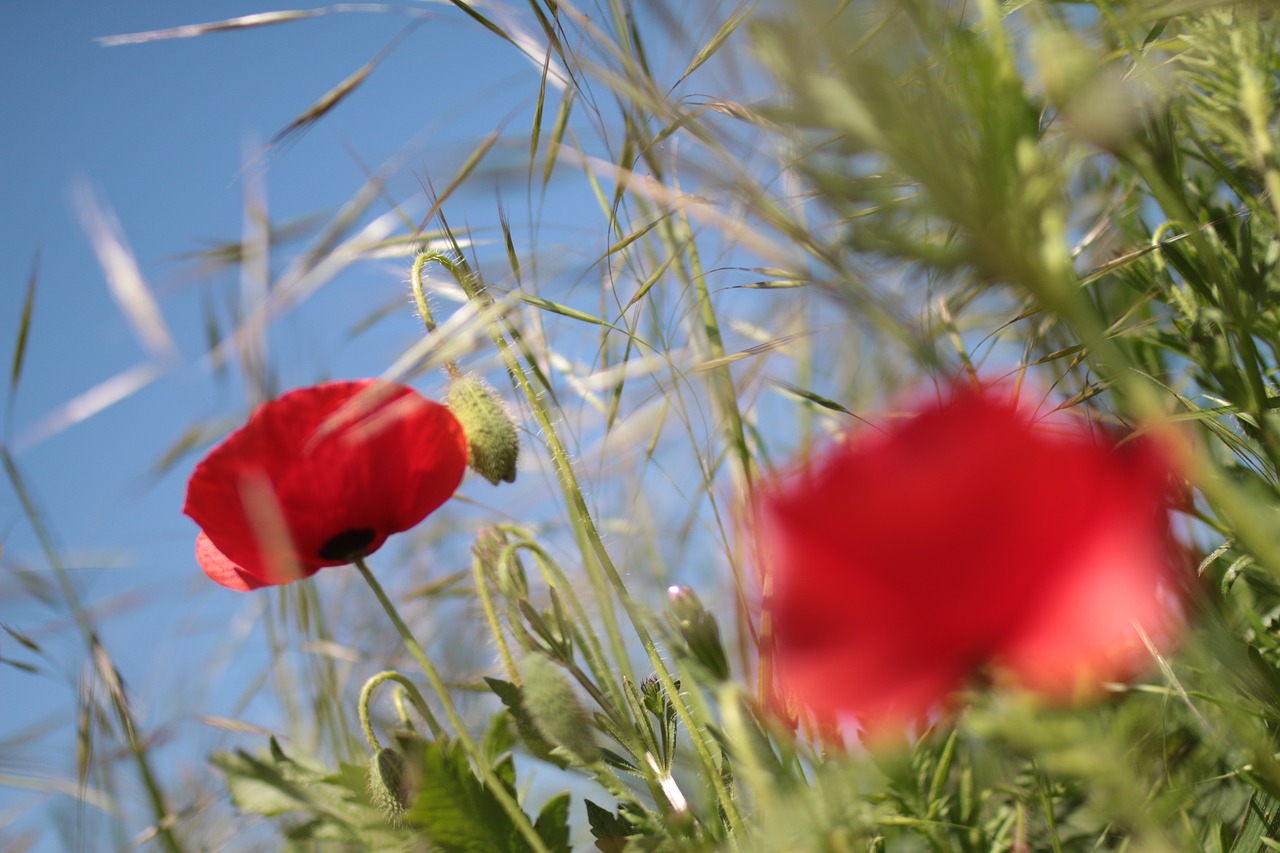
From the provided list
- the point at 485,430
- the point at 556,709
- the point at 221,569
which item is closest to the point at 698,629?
the point at 556,709

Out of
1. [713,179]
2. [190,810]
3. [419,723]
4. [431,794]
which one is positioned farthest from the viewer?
[419,723]

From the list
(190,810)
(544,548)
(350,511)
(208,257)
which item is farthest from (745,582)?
(190,810)

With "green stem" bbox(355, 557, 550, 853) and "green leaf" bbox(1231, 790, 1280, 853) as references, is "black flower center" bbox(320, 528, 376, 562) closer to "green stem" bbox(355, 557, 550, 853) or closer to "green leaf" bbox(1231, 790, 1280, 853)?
"green stem" bbox(355, 557, 550, 853)

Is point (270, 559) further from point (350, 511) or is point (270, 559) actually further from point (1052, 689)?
point (1052, 689)

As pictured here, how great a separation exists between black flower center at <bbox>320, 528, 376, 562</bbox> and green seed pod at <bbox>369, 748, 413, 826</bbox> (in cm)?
13

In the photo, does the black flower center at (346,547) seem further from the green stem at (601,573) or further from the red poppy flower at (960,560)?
the red poppy flower at (960,560)

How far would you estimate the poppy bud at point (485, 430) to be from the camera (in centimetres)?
67

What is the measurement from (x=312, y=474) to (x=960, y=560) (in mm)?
446

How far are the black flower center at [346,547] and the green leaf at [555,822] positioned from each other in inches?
7.9

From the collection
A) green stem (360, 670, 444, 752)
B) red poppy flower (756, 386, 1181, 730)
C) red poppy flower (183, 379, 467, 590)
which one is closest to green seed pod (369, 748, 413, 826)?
green stem (360, 670, 444, 752)

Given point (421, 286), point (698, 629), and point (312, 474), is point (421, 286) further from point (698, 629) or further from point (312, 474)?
point (698, 629)

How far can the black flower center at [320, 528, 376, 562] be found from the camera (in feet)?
2.20

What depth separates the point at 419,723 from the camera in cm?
96

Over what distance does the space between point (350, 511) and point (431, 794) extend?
185 mm
